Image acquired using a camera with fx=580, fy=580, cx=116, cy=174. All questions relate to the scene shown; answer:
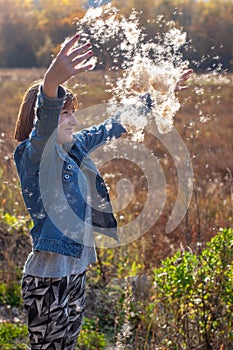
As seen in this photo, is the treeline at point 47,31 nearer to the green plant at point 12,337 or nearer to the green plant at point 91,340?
the green plant at point 91,340

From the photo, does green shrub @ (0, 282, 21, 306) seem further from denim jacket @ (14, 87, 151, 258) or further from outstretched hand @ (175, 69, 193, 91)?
outstretched hand @ (175, 69, 193, 91)

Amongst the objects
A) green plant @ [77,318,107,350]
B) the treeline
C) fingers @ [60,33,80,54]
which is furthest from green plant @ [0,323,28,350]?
fingers @ [60,33,80,54]

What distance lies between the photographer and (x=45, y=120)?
6.90 ft

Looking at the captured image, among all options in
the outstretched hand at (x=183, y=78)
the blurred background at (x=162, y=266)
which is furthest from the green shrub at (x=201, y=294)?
the outstretched hand at (x=183, y=78)

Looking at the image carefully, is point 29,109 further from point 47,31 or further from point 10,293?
point 47,31

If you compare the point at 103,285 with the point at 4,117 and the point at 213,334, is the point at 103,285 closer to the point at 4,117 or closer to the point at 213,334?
the point at 213,334

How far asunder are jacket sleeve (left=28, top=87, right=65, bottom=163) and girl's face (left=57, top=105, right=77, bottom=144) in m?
0.27

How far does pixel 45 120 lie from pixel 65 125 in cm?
39

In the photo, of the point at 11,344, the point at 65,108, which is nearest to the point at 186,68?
the point at 65,108

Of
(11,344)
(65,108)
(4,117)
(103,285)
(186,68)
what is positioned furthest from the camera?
(4,117)

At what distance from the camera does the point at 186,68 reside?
2941 millimetres

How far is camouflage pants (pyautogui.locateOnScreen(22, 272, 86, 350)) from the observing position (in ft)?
8.09

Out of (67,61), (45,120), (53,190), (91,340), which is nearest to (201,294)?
(91,340)

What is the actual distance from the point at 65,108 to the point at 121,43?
0.53 m
